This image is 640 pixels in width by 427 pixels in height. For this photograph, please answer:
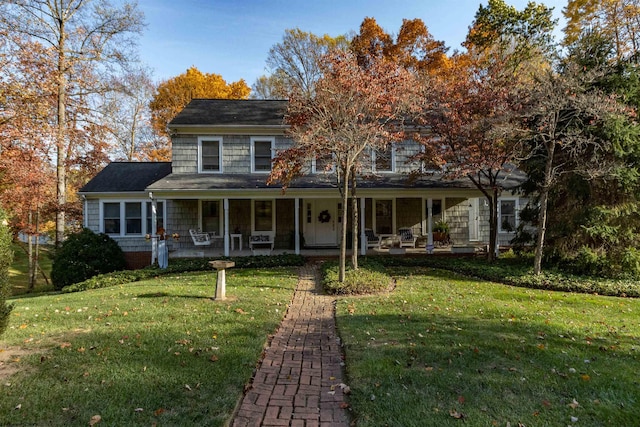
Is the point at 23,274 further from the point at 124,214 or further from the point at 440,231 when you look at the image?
the point at 440,231

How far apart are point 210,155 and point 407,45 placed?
51.4ft

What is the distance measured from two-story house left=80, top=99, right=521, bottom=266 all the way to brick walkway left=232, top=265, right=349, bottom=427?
886 cm

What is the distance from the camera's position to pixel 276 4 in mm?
17438

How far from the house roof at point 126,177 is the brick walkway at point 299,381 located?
40.6 ft

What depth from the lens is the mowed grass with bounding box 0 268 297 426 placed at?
10.7ft

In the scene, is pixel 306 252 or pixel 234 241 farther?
pixel 234 241

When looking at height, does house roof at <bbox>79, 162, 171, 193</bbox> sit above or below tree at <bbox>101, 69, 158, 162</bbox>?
below

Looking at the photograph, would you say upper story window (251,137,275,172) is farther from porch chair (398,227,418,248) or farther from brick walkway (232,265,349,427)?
brick walkway (232,265,349,427)

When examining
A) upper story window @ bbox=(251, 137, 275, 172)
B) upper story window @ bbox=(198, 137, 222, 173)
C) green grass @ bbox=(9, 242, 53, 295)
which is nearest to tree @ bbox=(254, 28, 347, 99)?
upper story window @ bbox=(251, 137, 275, 172)

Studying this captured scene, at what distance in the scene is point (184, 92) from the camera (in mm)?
26906

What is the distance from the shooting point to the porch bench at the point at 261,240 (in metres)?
14.5

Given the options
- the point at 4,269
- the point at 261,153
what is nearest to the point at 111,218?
the point at 261,153

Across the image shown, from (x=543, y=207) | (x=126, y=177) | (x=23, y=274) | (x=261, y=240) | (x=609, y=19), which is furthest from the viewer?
(x=23, y=274)

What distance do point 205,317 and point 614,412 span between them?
5.47 m
